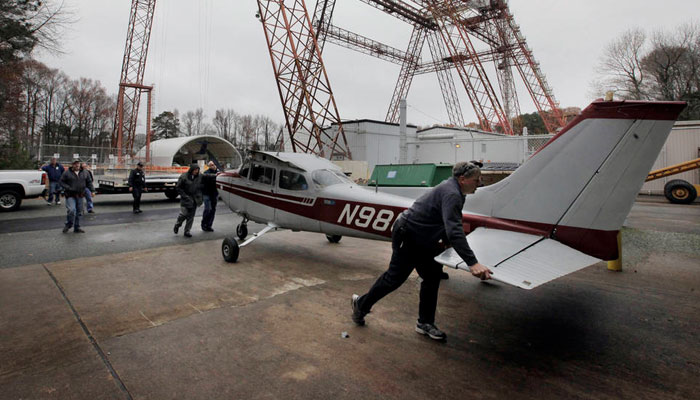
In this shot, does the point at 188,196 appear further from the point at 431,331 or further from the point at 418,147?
the point at 418,147

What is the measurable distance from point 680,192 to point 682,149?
191 inches

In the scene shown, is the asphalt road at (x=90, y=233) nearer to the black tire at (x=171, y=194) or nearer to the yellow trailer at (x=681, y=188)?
the black tire at (x=171, y=194)

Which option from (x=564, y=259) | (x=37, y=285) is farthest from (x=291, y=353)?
(x=37, y=285)

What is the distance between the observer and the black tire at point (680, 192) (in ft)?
49.4

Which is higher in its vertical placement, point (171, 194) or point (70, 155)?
point (70, 155)

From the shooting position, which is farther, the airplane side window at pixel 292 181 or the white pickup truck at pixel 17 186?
the white pickup truck at pixel 17 186

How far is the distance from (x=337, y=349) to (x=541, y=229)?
2.38 m

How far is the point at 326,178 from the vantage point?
6.04m

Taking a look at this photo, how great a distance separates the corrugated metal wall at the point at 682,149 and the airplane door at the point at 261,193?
21.7 metres

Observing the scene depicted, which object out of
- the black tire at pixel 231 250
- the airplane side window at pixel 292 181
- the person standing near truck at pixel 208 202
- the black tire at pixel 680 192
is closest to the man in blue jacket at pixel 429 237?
the airplane side window at pixel 292 181

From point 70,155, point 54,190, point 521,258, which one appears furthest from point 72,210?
point 70,155

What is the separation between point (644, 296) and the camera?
4535mm

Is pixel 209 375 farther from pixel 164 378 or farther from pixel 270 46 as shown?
pixel 270 46

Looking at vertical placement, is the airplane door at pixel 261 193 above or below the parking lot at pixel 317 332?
above
